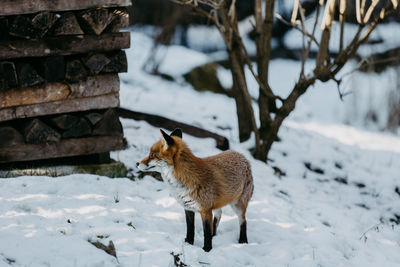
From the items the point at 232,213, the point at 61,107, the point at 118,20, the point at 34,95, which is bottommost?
the point at 232,213

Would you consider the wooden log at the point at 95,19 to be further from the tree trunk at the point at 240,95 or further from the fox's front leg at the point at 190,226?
the tree trunk at the point at 240,95

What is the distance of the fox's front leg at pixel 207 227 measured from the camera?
456 cm

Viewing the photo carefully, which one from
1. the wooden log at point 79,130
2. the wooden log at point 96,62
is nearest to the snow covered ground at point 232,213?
the wooden log at point 79,130

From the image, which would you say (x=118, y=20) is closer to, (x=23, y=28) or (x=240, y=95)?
(x=23, y=28)

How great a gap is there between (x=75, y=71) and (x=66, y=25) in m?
0.54

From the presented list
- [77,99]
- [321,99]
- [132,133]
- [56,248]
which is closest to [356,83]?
[321,99]

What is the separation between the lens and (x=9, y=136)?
5566mm

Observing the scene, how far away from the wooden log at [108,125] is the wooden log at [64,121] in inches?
12.0

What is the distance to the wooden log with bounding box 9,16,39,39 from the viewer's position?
5.28 m

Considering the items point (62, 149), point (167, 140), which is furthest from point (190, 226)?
point (62, 149)

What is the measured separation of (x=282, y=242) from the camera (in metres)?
5.14

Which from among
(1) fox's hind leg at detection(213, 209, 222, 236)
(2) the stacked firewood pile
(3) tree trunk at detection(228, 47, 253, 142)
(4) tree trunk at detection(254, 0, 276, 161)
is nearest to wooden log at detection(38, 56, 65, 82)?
(2) the stacked firewood pile

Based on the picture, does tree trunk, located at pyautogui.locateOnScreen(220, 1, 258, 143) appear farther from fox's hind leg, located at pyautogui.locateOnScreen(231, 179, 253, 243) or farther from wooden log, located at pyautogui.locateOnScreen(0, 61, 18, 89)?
wooden log, located at pyautogui.locateOnScreen(0, 61, 18, 89)

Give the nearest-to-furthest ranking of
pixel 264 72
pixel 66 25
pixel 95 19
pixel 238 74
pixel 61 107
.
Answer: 1. pixel 66 25
2. pixel 95 19
3. pixel 61 107
4. pixel 238 74
5. pixel 264 72
